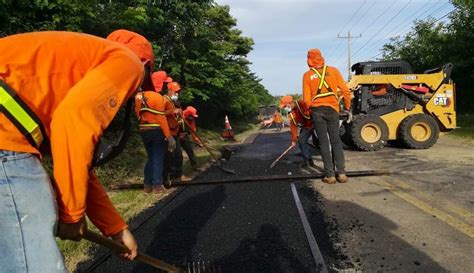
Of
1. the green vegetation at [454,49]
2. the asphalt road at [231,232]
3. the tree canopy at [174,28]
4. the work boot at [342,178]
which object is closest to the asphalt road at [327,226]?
the asphalt road at [231,232]

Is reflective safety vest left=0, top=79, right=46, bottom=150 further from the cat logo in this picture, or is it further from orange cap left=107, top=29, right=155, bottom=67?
the cat logo

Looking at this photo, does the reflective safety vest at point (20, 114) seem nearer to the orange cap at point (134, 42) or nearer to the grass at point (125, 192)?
the orange cap at point (134, 42)

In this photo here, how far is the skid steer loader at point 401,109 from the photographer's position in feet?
40.5

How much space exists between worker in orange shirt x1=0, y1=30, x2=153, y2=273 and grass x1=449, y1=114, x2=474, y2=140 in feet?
51.2

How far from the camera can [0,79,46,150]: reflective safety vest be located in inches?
62.7

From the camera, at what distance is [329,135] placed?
755cm

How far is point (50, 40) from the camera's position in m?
1.75

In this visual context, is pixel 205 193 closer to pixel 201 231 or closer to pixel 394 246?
pixel 201 231

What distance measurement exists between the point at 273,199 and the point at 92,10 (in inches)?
228

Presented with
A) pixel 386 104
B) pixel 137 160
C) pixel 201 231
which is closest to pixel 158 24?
pixel 137 160

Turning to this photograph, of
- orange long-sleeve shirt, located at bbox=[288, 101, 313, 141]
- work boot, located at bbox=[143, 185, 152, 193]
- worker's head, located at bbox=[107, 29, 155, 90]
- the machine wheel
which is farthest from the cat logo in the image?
worker's head, located at bbox=[107, 29, 155, 90]

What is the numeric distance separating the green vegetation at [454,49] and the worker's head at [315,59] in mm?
16497

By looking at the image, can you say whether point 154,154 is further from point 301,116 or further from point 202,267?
point 202,267

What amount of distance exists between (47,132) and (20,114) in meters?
0.13
